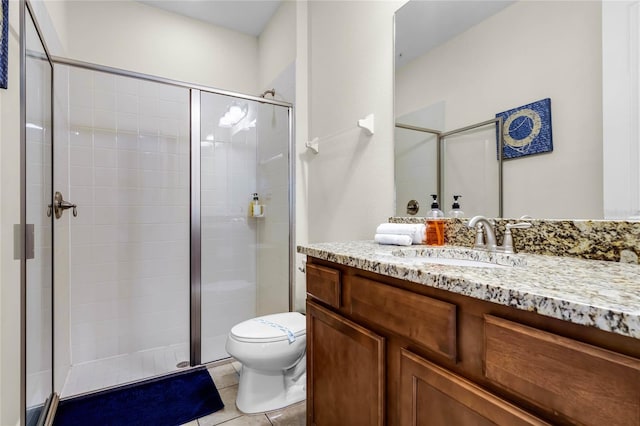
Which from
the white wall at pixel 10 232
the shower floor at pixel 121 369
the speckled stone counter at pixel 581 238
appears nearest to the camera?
the speckled stone counter at pixel 581 238

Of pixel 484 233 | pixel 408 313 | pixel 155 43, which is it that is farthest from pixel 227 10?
pixel 408 313

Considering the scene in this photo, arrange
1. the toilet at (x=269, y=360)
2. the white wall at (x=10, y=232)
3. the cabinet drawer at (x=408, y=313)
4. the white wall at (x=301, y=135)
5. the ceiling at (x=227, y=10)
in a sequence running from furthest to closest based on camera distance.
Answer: the ceiling at (x=227, y=10)
the white wall at (x=301, y=135)
the toilet at (x=269, y=360)
the white wall at (x=10, y=232)
the cabinet drawer at (x=408, y=313)

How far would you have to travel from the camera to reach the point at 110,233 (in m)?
2.24

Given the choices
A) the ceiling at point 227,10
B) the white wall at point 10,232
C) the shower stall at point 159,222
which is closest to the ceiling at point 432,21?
the shower stall at point 159,222

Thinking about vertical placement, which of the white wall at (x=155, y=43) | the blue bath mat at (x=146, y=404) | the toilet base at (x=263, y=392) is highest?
the white wall at (x=155, y=43)

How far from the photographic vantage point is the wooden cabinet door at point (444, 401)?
560 mm

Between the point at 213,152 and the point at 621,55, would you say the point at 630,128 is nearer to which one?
the point at 621,55

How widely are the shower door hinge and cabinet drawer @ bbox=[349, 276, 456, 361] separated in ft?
3.75

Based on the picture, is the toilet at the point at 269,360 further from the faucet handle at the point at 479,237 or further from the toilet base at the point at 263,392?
the faucet handle at the point at 479,237

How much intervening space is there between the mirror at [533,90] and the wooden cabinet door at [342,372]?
673mm

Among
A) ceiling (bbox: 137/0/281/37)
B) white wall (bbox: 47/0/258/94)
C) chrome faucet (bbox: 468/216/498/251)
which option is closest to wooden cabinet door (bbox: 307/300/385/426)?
chrome faucet (bbox: 468/216/498/251)

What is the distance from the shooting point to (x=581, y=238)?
888 mm

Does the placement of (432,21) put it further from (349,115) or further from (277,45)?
(277,45)

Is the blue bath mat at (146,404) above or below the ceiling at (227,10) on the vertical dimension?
below
